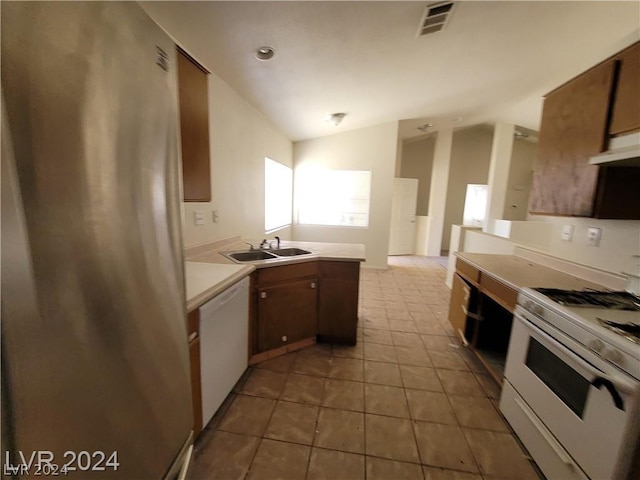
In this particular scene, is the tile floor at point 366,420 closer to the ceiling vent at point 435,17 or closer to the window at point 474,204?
the ceiling vent at point 435,17

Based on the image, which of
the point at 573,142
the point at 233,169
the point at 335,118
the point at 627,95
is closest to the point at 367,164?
the point at 335,118

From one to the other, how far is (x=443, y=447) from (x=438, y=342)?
122 centimetres

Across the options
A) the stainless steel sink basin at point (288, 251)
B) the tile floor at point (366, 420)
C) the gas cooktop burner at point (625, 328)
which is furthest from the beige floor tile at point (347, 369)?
the gas cooktop burner at point (625, 328)

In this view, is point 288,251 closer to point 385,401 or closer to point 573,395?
point 385,401

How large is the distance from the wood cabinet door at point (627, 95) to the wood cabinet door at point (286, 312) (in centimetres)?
213

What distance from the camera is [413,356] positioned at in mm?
2340

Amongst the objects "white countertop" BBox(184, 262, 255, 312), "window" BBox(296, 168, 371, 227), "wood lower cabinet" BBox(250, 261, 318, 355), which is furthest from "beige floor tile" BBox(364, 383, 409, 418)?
"window" BBox(296, 168, 371, 227)

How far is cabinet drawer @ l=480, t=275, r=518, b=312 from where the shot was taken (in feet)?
5.50

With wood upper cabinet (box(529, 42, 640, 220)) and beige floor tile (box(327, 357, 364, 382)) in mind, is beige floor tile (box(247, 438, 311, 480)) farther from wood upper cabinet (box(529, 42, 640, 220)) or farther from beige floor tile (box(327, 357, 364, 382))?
wood upper cabinet (box(529, 42, 640, 220))

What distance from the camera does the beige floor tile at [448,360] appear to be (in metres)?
2.21

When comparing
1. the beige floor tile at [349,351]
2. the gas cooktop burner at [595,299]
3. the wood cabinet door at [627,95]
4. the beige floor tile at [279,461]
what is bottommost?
the beige floor tile at [279,461]

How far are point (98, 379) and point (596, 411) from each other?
5.55 ft

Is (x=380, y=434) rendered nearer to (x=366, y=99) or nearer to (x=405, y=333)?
(x=405, y=333)

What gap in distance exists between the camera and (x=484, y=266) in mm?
2090
